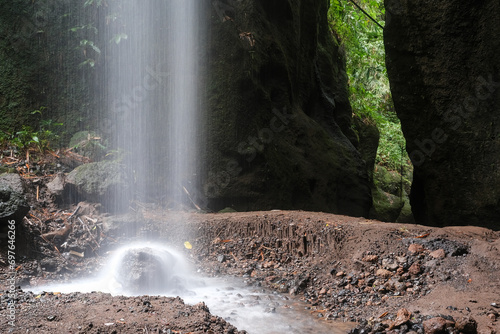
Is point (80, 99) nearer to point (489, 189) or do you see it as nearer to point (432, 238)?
point (432, 238)

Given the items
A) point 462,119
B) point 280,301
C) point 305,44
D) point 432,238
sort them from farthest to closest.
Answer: point 305,44, point 462,119, point 432,238, point 280,301

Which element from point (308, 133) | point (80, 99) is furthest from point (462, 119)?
point (80, 99)

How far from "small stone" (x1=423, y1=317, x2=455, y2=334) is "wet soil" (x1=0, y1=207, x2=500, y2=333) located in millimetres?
20

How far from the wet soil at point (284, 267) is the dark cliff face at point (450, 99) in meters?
1.26

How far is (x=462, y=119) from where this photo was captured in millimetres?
5566

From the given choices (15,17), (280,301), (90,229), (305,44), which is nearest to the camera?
(280,301)

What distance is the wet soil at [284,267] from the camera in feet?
8.89

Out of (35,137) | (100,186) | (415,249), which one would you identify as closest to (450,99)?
(415,249)

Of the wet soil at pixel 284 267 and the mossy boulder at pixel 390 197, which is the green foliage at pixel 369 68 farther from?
the wet soil at pixel 284 267

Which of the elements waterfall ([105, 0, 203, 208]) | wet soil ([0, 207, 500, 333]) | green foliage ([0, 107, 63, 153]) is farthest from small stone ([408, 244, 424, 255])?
green foliage ([0, 107, 63, 153])

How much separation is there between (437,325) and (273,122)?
5074mm

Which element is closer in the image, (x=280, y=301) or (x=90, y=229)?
(x=280, y=301)

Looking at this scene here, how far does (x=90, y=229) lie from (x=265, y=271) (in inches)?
91.3

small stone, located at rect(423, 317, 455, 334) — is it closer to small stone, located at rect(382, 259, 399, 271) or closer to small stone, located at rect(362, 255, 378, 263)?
small stone, located at rect(382, 259, 399, 271)
